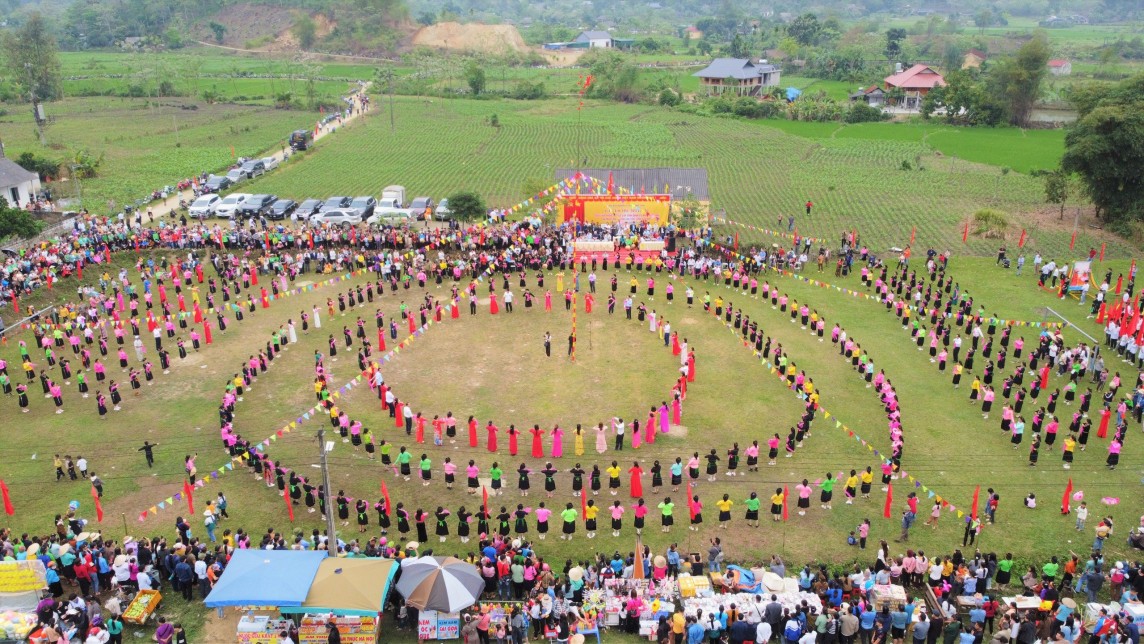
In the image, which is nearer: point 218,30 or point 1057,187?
point 1057,187

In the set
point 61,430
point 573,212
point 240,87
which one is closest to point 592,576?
point 61,430

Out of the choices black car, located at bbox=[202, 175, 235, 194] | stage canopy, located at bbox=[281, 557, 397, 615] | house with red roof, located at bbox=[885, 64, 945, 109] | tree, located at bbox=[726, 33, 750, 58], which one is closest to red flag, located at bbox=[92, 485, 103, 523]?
stage canopy, located at bbox=[281, 557, 397, 615]

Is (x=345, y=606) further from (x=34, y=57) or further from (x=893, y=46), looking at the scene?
(x=893, y=46)

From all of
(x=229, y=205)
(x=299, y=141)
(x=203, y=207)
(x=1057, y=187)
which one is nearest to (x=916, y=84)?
(x=1057, y=187)

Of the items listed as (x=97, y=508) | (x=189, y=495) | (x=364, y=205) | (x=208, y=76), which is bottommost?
(x=97, y=508)

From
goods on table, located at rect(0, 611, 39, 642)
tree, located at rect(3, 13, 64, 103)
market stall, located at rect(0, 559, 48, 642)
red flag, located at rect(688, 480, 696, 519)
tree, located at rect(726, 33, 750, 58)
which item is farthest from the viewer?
tree, located at rect(726, 33, 750, 58)

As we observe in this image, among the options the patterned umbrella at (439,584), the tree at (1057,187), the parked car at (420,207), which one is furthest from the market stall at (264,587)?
the tree at (1057,187)

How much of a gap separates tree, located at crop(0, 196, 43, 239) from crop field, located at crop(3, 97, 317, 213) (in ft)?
24.8

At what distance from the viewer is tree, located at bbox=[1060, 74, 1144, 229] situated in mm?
36906

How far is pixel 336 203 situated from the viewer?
133 ft

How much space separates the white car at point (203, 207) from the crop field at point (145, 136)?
521cm

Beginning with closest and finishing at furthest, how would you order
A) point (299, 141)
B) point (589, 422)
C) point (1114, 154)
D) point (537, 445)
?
1. point (537, 445)
2. point (589, 422)
3. point (1114, 154)
4. point (299, 141)

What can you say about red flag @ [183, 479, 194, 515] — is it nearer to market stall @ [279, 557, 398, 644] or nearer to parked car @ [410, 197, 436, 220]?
market stall @ [279, 557, 398, 644]

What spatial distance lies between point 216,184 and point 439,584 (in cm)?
3581
